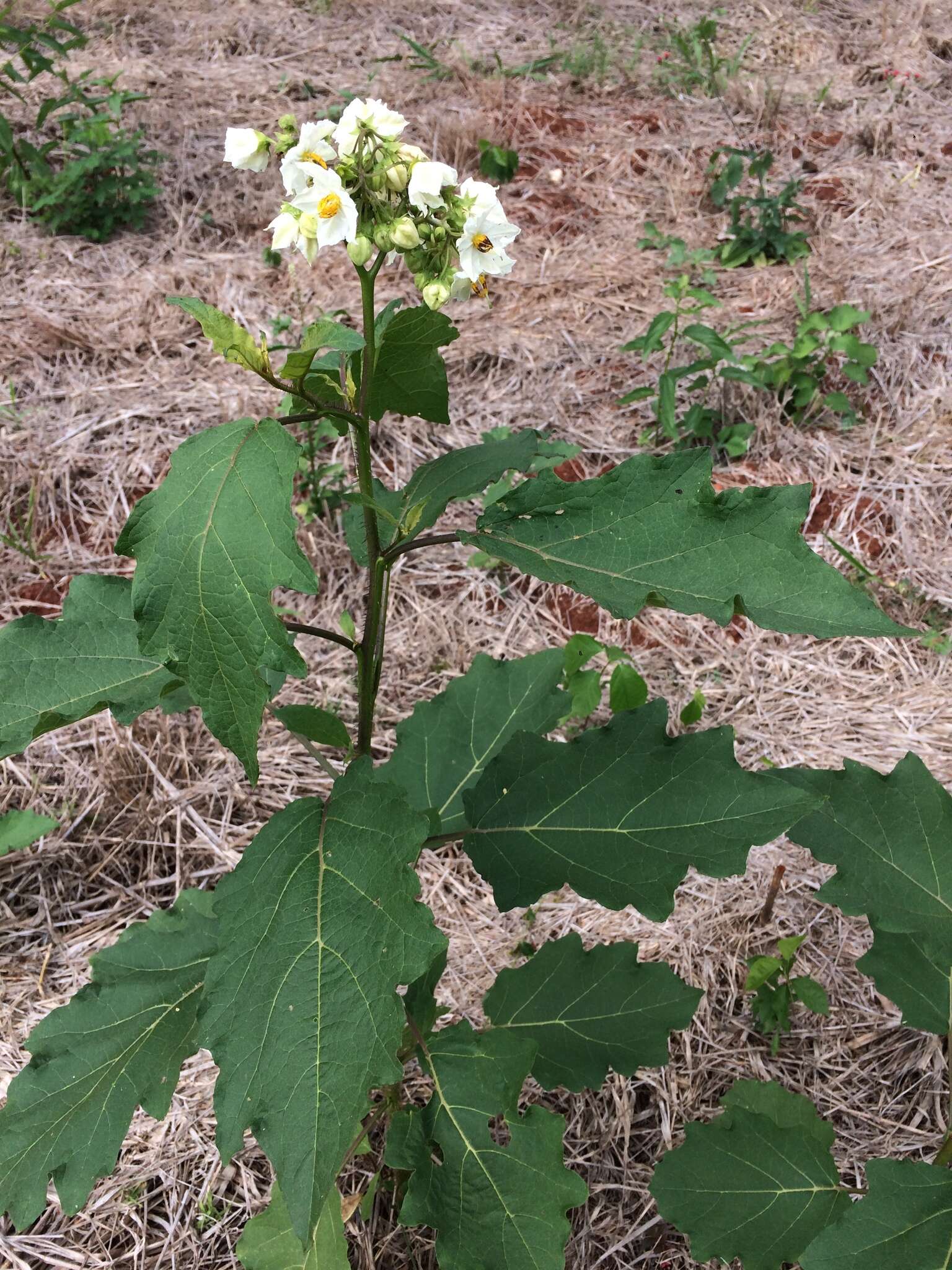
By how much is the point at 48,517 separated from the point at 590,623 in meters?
1.88

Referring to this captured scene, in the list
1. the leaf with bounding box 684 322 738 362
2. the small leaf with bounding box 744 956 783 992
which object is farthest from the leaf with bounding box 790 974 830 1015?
the leaf with bounding box 684 322 738 362

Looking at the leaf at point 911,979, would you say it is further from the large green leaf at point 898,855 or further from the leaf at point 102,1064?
the leaf at point 102,1064

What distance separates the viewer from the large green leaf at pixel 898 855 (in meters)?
1.62

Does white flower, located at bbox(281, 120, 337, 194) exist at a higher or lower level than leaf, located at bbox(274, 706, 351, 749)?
higher

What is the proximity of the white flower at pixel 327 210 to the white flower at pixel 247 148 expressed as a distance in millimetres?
184

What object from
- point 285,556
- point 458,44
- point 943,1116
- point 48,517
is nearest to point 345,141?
point 285,556

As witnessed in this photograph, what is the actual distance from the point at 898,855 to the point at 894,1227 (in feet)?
1.86

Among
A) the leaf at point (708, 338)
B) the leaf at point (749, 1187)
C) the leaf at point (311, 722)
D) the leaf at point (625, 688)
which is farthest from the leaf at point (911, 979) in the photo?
the leaf at point (708, 338)

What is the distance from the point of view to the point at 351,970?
121 centimetres

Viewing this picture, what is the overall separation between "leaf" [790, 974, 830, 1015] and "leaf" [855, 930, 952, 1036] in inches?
12.4

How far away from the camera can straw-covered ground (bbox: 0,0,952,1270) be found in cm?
205

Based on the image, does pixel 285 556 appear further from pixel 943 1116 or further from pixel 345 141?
pixel 943 1116

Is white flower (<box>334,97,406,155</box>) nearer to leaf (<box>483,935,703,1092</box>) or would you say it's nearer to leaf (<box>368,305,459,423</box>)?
leaf (<box>368,305,459,423</box>)

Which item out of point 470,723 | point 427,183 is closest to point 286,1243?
point 470,723
